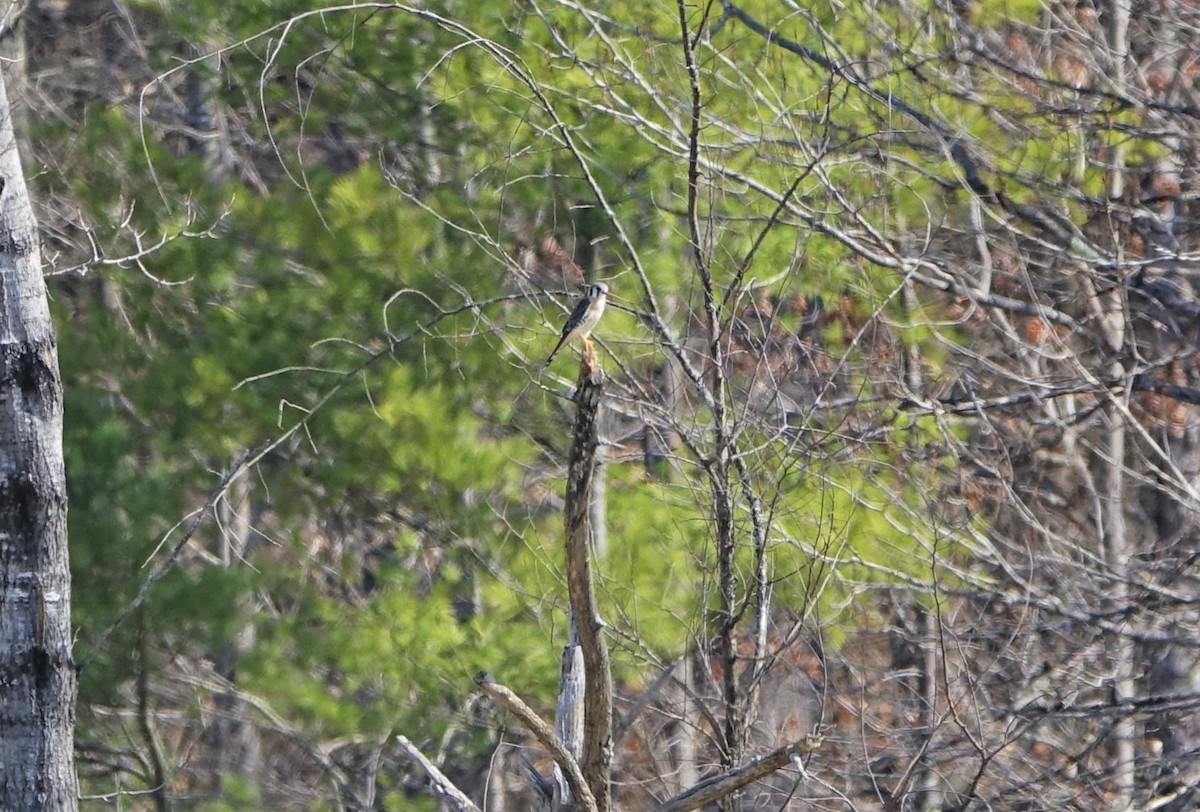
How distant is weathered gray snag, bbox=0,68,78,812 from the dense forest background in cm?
37

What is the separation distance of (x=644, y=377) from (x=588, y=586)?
8.88 feet

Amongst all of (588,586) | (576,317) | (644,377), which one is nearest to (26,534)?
(576,317)

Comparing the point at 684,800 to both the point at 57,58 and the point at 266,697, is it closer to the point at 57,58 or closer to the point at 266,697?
the point at 266,697

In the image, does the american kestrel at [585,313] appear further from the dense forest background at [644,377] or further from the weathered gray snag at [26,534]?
the weathered gray snag at [26,534]

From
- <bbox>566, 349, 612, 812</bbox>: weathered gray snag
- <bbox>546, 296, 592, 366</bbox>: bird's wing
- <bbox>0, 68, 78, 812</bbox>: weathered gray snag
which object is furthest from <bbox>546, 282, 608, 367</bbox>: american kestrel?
<bbox>0, 68, 78, 812</bbox>: weathered gray snag

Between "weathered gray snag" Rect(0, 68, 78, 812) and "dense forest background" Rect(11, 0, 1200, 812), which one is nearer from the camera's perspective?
"weathered gray snag" Rect(0, 68, 78, 812)

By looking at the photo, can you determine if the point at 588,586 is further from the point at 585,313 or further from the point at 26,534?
the point at 26,534

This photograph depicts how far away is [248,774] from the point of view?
10414 mm

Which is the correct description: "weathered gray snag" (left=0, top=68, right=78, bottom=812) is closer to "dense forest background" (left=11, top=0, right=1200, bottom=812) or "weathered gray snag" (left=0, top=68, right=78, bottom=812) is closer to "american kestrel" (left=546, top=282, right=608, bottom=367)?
"dense forest background" (left=11, top=0, right=1200, bottom=812)

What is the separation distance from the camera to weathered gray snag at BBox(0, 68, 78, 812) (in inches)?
217

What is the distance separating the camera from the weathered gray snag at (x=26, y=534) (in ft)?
18.1

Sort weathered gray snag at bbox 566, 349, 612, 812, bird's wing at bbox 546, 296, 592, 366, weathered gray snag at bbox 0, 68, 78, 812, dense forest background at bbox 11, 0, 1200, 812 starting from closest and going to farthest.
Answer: weathered gray snag at bbox 566, 349, 612, 812, bird's wing at bbox 546, 296, 592, 366, weathered gray snag at bbox 0, 68, 78, 812, dense forest background at bbox 11, 0, 1200, 812

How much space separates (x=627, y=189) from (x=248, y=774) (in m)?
5.63

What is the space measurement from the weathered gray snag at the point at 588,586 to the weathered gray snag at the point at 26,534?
275 cm
